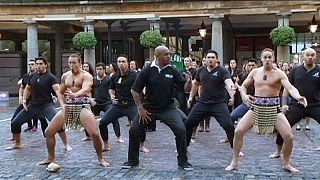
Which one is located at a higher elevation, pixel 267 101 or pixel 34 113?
pixel 267 101

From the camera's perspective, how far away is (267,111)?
7.84 metres

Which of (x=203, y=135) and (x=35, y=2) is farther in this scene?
(x=35, y=2)

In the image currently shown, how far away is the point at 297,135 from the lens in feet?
41.2

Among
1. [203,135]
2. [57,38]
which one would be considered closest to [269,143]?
[203,135]

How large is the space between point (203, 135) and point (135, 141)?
4581 mm

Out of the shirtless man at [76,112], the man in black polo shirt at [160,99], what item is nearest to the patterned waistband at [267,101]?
the man in black polo shirt at [160,99]

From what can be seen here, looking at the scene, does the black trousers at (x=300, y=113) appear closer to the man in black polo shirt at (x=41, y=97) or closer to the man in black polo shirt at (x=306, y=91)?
the man in black polo shirt at (x=306, y=91)

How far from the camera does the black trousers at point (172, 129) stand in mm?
8078

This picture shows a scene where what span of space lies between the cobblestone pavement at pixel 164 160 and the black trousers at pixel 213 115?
51 cm

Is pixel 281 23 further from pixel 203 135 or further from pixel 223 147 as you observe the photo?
pixel 223 147

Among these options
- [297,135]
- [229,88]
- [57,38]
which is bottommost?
[297,135]

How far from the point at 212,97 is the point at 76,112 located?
2374 millimetres

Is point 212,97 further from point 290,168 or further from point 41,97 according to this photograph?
point 41,97

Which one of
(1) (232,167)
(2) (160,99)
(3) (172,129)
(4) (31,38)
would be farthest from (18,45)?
(1) (232,167)
